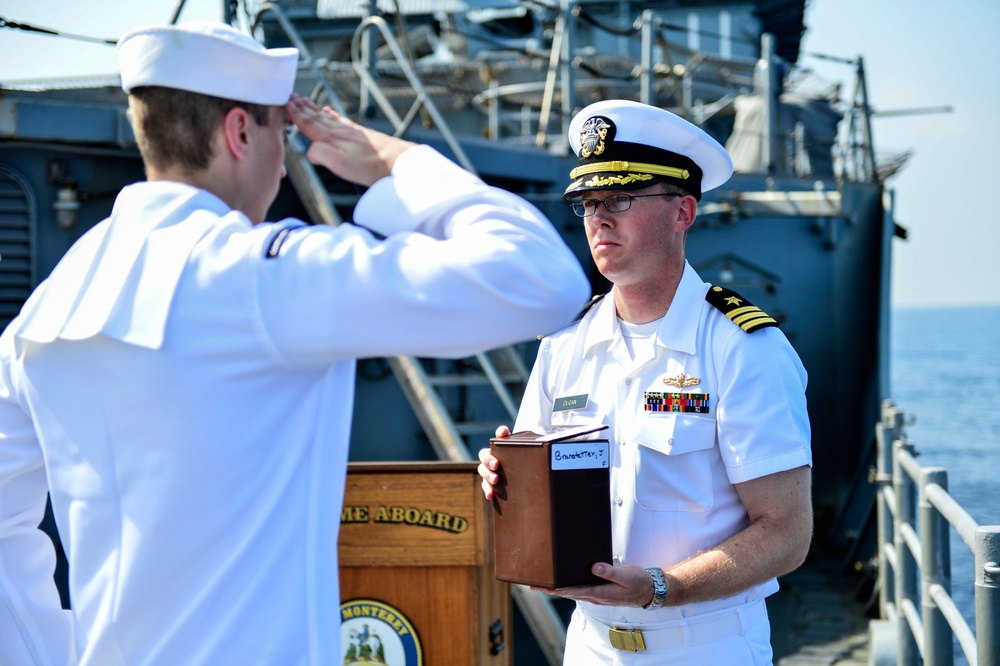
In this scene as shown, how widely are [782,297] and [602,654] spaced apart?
6.11 m

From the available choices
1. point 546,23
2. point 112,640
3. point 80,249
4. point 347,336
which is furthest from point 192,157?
point 546,23

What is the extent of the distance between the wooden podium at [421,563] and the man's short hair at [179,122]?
5.54ft

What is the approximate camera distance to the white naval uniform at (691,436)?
2.01 meters

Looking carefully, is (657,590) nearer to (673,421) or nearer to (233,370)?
(673,421)

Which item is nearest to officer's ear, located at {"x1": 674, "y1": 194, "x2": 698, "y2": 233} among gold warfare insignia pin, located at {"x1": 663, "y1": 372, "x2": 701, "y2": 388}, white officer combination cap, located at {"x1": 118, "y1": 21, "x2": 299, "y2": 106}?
gold warfare insignia pin, located at {"x1": 663, "y1": 372, "x2": 701, "y2": 388}

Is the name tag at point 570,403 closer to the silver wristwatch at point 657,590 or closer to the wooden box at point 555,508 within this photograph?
the wooden box at point 555,508

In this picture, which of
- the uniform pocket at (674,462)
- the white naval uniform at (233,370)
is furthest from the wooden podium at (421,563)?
the white naval uniform at (233,370)

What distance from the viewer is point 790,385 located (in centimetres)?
205

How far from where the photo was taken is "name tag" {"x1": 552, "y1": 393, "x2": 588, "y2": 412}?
225 cm

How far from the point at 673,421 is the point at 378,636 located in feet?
4.27

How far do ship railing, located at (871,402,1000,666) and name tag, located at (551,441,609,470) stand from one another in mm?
949

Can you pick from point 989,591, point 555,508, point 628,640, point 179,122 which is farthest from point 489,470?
point 989,591

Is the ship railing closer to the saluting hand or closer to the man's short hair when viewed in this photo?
the saluting hand

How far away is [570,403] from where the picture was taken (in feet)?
7.46
